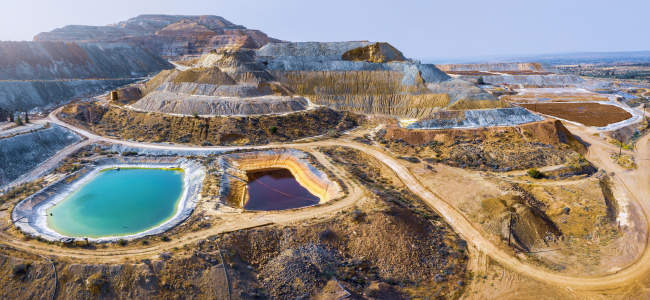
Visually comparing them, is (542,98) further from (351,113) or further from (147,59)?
(147,59)

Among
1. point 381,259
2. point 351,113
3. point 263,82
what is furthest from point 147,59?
point 381,259

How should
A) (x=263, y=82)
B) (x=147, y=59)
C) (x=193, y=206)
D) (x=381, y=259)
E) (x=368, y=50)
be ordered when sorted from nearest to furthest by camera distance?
(x=381, y=259) → (x=193, y=206) → (x=263, y=82) → (x=368, y=50) → (x=147, y=59)

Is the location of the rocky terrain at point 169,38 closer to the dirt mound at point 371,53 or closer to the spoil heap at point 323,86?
the spoil heap at point 323,86

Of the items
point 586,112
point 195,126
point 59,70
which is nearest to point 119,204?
point 195,126

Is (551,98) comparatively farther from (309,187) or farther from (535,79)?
(309,187)

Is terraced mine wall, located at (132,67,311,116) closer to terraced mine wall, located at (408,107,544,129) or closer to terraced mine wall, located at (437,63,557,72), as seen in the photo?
terraced mine wall, located at (408,107,544,129)

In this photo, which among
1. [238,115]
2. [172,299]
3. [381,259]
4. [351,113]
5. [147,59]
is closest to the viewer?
[172,299]
